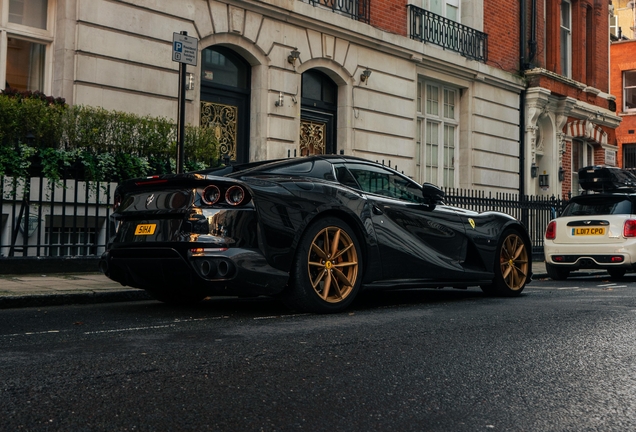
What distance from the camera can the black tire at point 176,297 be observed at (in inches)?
297

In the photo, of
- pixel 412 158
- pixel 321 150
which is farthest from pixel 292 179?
pixel 412 158

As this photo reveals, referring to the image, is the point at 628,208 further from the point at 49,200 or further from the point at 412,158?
the point at 49,200

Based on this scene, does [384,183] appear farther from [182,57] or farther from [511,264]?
[182,57]

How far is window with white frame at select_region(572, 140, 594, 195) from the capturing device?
2636 centimetres

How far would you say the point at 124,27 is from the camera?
42.3 ft

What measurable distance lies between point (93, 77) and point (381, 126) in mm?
7481

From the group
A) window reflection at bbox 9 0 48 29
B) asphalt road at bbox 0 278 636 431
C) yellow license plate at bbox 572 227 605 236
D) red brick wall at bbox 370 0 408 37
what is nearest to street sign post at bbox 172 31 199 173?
asphalt road at bbox 0 278 636 431

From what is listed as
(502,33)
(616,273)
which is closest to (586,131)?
(502,33)

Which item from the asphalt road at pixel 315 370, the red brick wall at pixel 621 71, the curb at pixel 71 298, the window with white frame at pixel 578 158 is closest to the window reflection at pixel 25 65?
the curb at pixel 71 298

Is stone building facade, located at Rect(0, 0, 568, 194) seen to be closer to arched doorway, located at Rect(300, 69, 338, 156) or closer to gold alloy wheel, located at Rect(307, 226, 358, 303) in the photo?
arched doorway, located at Rect(300, 69, 338, 156)

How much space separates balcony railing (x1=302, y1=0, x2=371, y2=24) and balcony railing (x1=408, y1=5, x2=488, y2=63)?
175cm

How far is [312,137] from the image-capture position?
55.9 ft

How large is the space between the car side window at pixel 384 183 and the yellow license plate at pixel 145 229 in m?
1.98

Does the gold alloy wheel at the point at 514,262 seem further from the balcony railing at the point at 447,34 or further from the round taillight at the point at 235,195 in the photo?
the balcony railing at the point at 447,34
